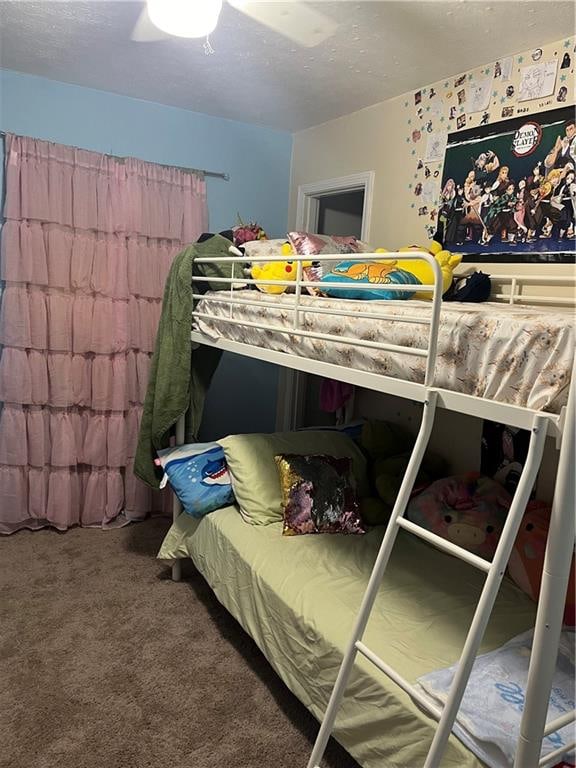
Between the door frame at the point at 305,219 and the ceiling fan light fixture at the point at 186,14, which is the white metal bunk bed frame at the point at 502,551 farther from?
the door frame at the point at 305,219

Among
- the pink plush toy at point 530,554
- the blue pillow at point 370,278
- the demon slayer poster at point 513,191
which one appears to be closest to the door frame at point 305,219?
the demon slayer poster at point 513,191

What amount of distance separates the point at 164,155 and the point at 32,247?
38.5 inches

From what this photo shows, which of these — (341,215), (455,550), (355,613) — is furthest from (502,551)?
Result: (341,215)

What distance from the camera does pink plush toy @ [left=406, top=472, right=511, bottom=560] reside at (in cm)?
227

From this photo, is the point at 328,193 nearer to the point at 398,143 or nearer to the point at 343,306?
the point at 398,143

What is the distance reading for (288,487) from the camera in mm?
2475

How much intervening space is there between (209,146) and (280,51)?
121 centimetres

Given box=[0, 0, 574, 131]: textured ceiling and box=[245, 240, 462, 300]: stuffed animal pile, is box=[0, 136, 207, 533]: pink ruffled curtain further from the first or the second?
box=[245, 240, 462, 300]: stuffed animal pile

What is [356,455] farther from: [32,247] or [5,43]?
[5,43]

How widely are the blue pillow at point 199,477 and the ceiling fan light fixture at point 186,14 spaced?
1761mm

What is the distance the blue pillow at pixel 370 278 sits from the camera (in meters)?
1.98

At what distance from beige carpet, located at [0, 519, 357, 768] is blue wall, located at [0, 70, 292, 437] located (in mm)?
1373

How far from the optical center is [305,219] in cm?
379

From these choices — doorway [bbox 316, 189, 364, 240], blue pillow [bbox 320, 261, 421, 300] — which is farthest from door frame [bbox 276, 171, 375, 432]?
blue pillow [bbox 320, 261, 421, 300]
